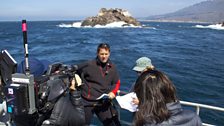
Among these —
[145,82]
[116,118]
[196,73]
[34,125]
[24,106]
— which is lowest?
[196,73]

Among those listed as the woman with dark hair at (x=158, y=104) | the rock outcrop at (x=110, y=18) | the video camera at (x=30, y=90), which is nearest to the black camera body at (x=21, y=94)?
the video camera at (x=30, y=90)

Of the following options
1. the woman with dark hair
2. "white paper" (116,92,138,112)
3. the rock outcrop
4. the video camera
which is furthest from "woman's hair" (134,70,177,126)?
the rock outcrop

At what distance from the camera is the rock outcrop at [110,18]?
8975 centimetres

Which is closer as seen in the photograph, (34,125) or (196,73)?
(34,125)

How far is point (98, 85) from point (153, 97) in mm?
1977

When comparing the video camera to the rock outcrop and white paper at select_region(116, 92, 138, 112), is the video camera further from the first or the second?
the rock outcrop

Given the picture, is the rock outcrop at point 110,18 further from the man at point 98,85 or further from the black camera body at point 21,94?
the black camera body at point 21,94

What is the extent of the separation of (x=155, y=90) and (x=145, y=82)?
0.08m

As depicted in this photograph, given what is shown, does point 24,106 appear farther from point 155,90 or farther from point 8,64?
point 155,90

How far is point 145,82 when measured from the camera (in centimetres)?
188

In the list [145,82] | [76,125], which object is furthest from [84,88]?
[145,82]

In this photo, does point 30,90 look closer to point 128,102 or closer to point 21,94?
point 21,94

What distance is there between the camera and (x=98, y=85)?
12.4 feet

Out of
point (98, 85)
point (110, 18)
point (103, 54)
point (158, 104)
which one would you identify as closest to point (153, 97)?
point (158, 104)
